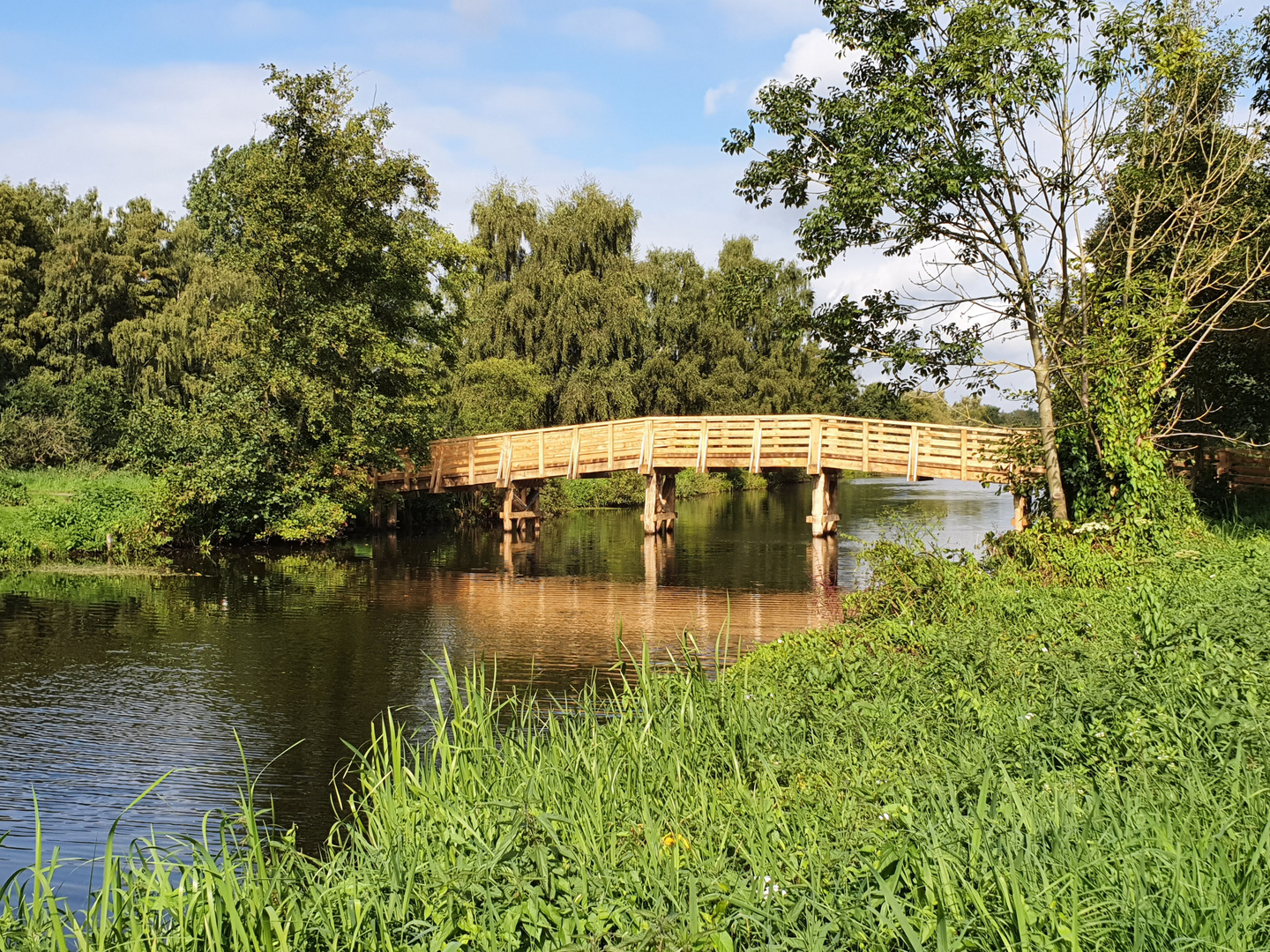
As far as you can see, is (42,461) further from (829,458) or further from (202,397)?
(829,458)

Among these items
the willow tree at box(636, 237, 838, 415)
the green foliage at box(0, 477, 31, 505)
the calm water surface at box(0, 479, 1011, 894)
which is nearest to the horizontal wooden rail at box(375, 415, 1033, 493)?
the calm water surface at box(0, 479, 1011, 894)

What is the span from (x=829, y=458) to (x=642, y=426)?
4.85m

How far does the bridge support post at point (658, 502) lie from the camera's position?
98.1 feet

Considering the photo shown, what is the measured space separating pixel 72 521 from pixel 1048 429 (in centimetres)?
1774

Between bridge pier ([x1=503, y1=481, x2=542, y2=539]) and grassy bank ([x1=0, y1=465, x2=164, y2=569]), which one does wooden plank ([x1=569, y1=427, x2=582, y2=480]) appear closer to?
bridge pier ([x1=503, y1=481, x2=542, y2=539])

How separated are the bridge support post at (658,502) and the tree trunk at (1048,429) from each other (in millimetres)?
14369

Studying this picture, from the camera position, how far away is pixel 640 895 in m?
4.54

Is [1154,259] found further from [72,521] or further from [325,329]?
[72,521]

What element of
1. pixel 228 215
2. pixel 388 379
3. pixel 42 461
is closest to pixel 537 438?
pixel 388 379

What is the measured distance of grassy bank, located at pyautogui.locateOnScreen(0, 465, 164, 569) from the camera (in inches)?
836

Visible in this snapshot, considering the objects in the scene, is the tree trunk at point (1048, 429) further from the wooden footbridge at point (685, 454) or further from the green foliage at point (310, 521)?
the green foliage at point (310, 521)

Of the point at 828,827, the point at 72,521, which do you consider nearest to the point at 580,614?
the point at 72,521

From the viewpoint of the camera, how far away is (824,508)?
28547mm

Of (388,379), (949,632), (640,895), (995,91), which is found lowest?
(640,895)
